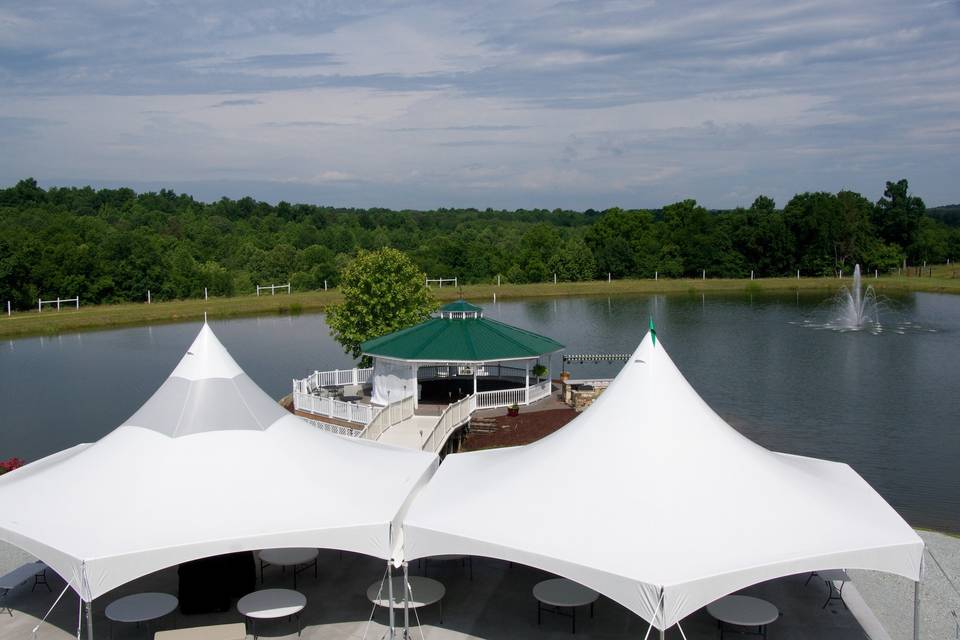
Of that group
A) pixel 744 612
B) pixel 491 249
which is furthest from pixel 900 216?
pixel 744 612

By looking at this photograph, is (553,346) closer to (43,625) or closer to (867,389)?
(867,389)

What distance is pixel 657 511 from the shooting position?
10750 mm

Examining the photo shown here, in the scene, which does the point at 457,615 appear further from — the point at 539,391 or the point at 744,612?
the point at 539,391

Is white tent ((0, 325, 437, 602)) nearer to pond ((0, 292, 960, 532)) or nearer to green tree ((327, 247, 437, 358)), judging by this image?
pond ((0, 292, 960, 532))

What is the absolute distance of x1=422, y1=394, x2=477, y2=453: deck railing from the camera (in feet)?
69.7

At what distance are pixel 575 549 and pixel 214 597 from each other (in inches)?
220

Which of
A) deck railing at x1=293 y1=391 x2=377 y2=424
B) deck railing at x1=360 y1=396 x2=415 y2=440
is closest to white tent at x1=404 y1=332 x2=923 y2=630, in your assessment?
deck railing at x1=360 y1=396 x2=415 y2=440

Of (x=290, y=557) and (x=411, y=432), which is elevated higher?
(x=411, y=432)

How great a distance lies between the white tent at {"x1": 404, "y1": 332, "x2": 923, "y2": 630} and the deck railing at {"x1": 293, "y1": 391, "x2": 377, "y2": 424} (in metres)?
11.5

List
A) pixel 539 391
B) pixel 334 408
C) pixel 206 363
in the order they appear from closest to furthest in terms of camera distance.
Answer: pixel 206 363
pixel 334 408
pixel 539 391

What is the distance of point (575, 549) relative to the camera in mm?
10328

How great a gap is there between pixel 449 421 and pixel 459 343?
3703 millimetres

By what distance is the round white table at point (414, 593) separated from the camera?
1211 centimetres

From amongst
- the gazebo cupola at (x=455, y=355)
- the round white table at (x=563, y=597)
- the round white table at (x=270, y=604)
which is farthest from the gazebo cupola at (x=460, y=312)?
the round white table at (x=270, y=604)
